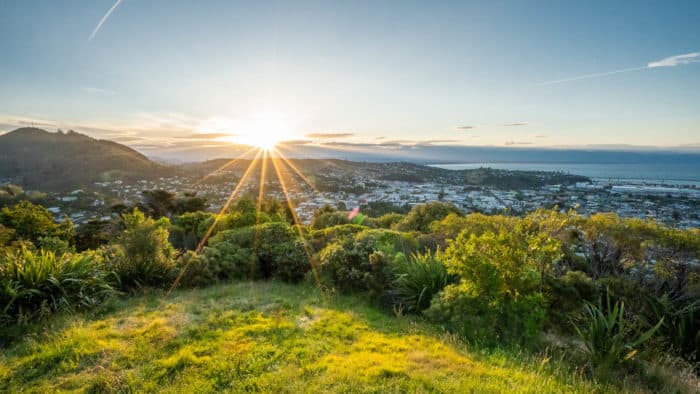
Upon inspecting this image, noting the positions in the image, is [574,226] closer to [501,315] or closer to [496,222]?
[496,222]

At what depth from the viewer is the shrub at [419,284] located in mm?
6246

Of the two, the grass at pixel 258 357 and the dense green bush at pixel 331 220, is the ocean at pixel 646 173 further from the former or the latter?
the grass at pixel 258 357

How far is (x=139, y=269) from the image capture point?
734 centimetres

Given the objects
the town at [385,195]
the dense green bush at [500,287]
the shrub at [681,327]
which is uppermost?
the dense green bush at [500,287]

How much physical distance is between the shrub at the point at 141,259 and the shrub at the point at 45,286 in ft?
2.46

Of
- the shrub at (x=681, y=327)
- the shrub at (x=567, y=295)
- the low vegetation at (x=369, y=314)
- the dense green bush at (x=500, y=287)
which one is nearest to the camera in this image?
the low vegetation at (x=369, y=314)

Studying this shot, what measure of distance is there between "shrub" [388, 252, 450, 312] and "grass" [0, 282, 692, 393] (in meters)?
0.58

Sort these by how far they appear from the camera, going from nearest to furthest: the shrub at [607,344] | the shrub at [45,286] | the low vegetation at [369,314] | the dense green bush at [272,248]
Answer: the low vegetation at [369,314] < the shrub at [607,344] < the shrub at [45,286] < the dense green bush at [272,248]

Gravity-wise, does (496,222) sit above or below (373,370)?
above

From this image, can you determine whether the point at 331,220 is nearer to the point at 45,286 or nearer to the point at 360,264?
the point at 360,264

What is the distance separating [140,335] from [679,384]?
299 inches

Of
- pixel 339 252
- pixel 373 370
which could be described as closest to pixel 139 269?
pixel 339 252

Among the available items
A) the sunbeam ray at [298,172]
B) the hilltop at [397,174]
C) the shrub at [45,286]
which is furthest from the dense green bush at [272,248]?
the hilltop at [397,174]

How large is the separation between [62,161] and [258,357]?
82.9 meters
